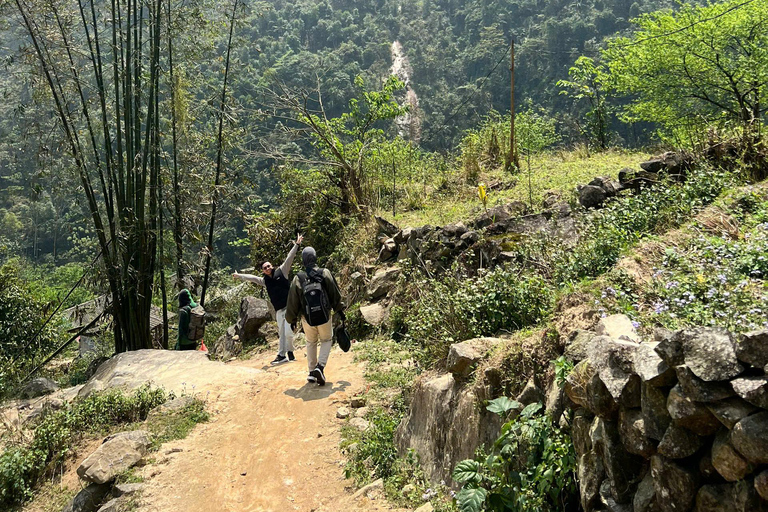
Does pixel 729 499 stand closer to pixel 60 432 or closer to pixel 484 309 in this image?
pixel 484 309

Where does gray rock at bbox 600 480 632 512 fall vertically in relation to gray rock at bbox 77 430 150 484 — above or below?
above

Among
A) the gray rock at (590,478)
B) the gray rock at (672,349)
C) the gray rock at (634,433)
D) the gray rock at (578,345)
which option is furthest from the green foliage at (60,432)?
the gray rock at (672,349)

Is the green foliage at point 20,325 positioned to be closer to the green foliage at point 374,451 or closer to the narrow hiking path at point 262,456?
the narrow hiking path at point 262,456

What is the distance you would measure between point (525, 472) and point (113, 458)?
3742mm

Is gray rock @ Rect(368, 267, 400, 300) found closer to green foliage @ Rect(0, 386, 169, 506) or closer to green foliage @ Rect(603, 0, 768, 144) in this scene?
green foliage @ Rect(0, 386, 169, 506)

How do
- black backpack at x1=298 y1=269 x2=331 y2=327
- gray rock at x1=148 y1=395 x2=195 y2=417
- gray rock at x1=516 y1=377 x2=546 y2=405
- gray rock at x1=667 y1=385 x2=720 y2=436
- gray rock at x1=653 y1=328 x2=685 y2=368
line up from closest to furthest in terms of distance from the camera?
gray rock at x1=667 y1=385 x2=720 y2=436 < gray rock at x1=653 y1=328 x2=685 y2=368 < gray rock at x1=516 y1=377 x2=546 y2=405 < gray rock at x1=148 y1=395 x2=195 y2=417 < black backpack at x1=298 y1=269 x2=331 y2=327

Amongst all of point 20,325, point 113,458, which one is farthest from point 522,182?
point 20,325

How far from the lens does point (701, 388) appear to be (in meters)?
1.96

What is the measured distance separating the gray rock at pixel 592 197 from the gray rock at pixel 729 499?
4.80m

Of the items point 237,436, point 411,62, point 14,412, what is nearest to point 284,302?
point 237,436

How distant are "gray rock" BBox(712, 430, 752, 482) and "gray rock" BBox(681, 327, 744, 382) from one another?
0.21m

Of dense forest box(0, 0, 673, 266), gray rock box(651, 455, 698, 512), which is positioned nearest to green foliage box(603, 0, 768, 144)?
dense forest box(0, 0, 673, 266)

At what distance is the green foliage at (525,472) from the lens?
103 inches

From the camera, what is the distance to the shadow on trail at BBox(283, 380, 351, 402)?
6.06 m
